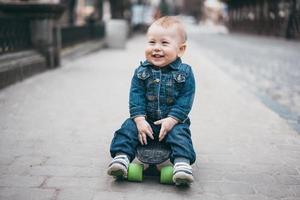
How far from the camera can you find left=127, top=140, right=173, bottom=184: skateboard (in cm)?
319

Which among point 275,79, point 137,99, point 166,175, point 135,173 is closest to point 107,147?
point 137,99

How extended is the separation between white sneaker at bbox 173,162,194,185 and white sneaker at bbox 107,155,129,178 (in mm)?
355

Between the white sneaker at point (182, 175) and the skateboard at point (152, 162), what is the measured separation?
101 millimetres

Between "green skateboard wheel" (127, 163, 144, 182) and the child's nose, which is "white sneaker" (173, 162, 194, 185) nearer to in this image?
"green skateboard wheel" (127, 163, 144, 182)

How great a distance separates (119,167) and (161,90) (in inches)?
28.2

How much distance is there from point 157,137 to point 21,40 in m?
5.88

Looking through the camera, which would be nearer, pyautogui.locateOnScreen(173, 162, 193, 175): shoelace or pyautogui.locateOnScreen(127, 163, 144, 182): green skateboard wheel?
pyautogui.locateOnScreen(173, 162, 193, 175): shoelace

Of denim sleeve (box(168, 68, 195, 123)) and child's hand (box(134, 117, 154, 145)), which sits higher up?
denim sleeve (box(168, 68, 195, 123))

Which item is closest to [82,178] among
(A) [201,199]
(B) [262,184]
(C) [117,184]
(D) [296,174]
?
(C) [117,184]

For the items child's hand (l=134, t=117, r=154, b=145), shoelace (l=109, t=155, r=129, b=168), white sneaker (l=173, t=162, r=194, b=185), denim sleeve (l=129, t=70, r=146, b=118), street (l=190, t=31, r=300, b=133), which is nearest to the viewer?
white sneaker (l=173, t=162, r=194, b=185)

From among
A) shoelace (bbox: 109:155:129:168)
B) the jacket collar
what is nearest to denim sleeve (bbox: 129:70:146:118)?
the jacket collar

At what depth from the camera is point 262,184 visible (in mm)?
3271

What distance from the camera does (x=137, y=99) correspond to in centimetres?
344

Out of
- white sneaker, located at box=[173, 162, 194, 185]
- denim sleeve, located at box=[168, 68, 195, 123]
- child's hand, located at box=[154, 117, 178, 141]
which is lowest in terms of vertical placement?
white sneaker, located at box=[173, 162, 194, 185]
